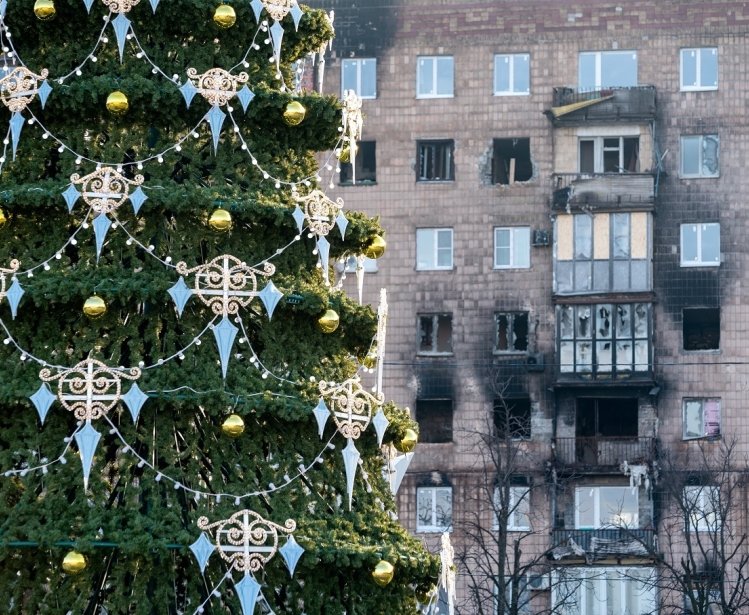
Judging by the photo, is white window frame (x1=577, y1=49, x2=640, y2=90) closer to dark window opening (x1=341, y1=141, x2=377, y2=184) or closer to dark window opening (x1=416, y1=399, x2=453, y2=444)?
dark window opening (x1=341, y1=141, x2=377, y2=184)

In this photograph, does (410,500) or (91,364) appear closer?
(91,364)

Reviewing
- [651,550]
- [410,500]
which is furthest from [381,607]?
[410,500]

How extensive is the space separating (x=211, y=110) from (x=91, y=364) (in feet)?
Result: 10.3

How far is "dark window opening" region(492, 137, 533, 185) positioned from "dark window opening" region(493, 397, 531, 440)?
23.1 feet

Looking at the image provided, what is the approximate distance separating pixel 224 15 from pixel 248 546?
18.7ft

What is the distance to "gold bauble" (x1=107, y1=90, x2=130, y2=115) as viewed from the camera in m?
20.9

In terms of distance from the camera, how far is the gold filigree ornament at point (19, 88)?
21.3m

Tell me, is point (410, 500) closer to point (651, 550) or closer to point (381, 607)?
point (651, 550)

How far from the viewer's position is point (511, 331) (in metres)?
65.8

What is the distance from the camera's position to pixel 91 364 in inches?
786

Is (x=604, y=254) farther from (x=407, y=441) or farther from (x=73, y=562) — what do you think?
(x=73, y=562)

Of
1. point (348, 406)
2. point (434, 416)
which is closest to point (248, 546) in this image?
point (348, 406)

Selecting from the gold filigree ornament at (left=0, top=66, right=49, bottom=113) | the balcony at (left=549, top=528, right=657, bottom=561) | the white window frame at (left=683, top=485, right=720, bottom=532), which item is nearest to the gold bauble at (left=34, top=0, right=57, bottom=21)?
the gold filigree ornament at (left=0, top=66, right=49, bottom=113)

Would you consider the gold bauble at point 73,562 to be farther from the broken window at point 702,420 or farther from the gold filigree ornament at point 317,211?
the broken window at point 702,420
